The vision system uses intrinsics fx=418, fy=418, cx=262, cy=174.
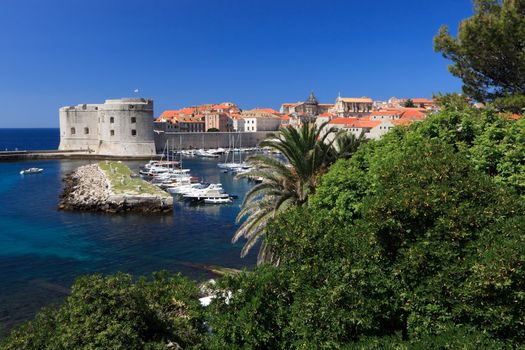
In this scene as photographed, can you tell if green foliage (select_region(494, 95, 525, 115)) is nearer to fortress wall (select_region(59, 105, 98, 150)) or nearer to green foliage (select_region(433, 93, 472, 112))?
green foliage (select_region(433, 93, 472, 112))

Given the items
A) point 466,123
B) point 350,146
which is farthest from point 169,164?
point 466,123

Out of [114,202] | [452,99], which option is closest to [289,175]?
[452,99]

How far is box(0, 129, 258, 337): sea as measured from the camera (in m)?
14.7

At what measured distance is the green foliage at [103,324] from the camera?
4.73 meters

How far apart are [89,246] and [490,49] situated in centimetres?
1825

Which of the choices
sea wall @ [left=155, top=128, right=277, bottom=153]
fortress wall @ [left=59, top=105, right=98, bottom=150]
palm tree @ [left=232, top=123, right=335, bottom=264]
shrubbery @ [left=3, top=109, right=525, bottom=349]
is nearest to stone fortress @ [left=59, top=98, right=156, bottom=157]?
fortress wall @ [left=59, top=105, right=98, bottom=150]

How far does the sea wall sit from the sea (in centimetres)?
3915

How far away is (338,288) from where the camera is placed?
15.3ft

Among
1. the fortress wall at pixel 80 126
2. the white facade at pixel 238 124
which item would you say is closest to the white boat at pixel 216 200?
the fortress wall at pixel 80 126

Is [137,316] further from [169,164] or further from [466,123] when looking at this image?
[169,164]

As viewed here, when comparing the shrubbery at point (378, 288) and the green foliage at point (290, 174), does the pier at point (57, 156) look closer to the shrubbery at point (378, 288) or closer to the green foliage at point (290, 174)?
the green foliage at point (290, 174)

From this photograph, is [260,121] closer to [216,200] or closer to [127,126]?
[127,126]

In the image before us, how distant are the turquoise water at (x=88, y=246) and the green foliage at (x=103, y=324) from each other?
7.61 meters

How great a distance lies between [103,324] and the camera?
4.78 meters
